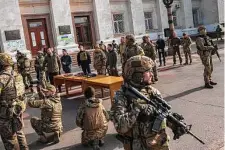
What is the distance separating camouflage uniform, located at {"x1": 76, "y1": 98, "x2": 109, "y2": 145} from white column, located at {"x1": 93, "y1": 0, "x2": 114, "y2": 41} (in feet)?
56.0

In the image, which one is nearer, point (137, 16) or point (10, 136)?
point (10, 136)

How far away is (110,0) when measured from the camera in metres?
23.4

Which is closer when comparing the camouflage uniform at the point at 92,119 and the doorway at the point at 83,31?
the camouflage uniform at the point at 92,119

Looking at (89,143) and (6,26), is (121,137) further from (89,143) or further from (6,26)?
(6,26)

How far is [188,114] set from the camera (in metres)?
7.12

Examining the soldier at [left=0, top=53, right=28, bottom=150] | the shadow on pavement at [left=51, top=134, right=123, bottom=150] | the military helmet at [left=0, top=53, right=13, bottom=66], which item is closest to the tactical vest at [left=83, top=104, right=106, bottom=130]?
the shadow on pavement at [left=51, top=134, right=123, bottom=150]

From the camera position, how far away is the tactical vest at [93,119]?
17.9 ft

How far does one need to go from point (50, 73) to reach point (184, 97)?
5457mm

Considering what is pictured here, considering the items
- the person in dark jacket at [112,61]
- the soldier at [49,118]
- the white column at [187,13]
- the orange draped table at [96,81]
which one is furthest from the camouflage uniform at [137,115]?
the white column at [187,13]

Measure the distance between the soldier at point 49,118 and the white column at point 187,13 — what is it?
25.0 metres

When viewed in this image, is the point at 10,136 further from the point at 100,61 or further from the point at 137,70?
the point at 100,61

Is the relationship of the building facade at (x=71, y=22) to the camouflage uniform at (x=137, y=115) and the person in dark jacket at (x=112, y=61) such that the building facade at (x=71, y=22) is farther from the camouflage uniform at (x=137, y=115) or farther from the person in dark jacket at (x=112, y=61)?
the camouflage uniform at (x=137, y=115)

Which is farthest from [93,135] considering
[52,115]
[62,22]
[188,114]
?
[62,22]

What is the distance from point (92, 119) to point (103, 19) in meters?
17.7
